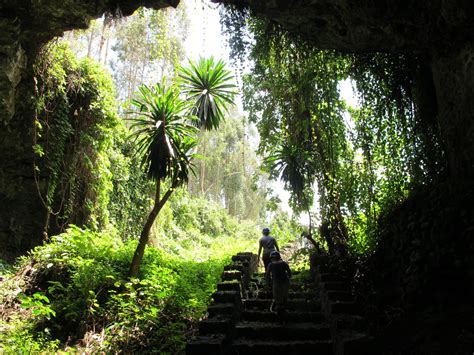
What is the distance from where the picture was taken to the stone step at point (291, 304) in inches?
212

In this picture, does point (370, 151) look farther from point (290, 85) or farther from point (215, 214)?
point (215, 214)

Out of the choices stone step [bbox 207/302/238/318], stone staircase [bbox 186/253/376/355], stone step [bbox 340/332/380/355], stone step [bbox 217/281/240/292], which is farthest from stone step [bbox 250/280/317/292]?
stone step [bbox 340/332/380/355]

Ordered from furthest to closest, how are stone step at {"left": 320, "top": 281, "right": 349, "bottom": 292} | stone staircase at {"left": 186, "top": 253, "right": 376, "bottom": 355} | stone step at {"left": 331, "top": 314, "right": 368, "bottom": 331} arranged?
stone step at {"left": 320, "top": 281, "right": 349, "bottom": 292} < stone step at {"left": 331, "top": 314, "right": 368, "bottom": 331} < stone staircase at {"left": 186, "top": 253, "right": 376, "bottom": 355}

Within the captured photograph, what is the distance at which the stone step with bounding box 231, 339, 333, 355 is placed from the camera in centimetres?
412

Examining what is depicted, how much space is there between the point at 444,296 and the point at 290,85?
203 inches

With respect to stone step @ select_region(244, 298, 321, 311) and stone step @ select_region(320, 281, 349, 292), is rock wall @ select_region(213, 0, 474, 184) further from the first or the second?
stone step @ select_region(244, 298, 321, 311)

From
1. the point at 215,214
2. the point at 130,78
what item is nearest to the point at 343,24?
the point at 215,214

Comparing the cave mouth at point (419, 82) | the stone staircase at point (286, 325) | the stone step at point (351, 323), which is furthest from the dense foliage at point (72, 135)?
the stone step at point (351, 323)

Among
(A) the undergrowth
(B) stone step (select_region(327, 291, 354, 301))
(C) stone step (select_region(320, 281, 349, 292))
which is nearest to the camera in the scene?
(B) stone step (select_region(327, 291, 354, 301))

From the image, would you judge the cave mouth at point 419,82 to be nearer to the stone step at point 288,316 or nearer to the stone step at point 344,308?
the stone step at point 344,308

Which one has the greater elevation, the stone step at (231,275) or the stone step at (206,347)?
the stone step at (231,275)

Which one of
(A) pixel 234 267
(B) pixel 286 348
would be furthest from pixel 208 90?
(B) pixel 286 348

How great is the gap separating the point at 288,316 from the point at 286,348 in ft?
2.71

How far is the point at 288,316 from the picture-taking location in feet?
16.2
